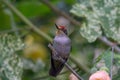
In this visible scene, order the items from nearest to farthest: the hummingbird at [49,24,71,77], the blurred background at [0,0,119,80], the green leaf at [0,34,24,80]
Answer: the hummingbird at [49,24,71,77], the green leaf at [0,34,24,80], the blurred background at [0,0,119,80]

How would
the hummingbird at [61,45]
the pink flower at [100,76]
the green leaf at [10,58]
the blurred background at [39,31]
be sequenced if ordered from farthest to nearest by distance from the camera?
the blurred background at [39,31], the green leaf at [10,58], the hummingbird at [61,45], the pink flower at [100,76]

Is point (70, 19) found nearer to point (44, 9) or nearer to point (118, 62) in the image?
point (44, 9)

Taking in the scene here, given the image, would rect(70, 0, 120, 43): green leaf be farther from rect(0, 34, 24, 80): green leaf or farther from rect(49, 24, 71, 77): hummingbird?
rect(49, 24, 71, 77): hummingbird

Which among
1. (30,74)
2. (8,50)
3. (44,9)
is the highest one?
(8,50)

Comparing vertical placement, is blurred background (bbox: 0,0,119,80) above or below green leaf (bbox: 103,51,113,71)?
below

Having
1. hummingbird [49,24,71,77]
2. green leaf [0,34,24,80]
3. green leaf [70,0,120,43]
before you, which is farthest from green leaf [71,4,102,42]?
hummingbird [49,24,71,77]

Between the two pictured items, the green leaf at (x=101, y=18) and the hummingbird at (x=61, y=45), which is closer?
the hummingbird at (x=61, y=45)

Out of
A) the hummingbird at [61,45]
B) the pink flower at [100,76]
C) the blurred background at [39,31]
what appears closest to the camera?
the pink flower at [100,76]

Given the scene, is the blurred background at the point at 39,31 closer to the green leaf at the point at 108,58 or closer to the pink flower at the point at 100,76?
the green leaf at the point at 108,58

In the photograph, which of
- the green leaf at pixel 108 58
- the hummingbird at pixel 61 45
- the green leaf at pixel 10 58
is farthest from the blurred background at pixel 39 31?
the hummingbird at pixel 61 45

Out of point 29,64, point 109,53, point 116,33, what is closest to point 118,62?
point 109,53

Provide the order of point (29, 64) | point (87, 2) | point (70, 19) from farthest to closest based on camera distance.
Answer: point (29, 64) < point (70, 19) < point (87, 2)
